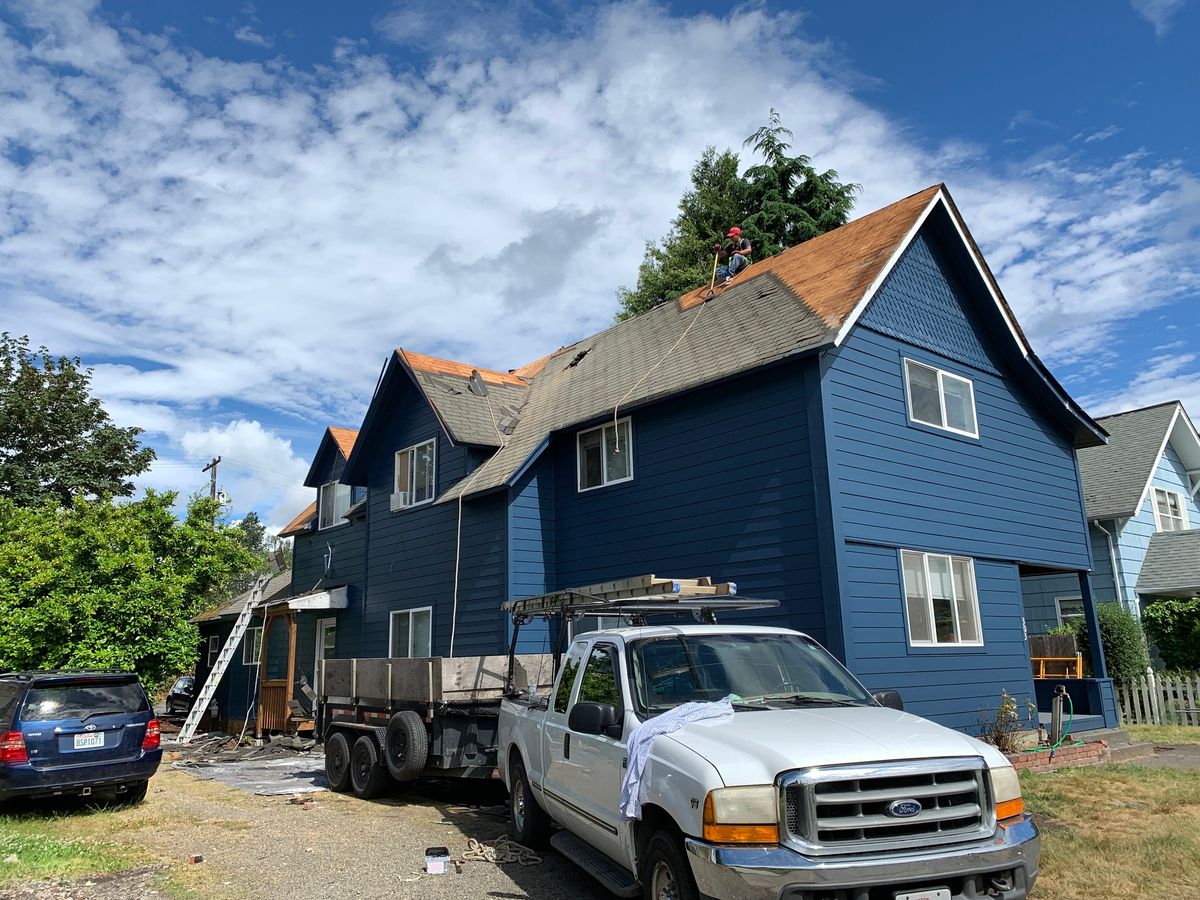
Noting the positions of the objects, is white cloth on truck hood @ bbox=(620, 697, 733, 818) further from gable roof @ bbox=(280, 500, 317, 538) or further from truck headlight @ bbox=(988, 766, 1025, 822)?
gable roof @ bbox=(280, 500, 317, 538)

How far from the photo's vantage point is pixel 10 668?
17.2m

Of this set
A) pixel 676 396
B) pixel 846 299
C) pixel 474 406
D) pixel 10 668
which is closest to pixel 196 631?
pixel 10 668

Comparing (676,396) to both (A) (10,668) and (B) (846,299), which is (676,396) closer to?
(B) (846,299)

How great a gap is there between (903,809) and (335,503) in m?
→ 19.6

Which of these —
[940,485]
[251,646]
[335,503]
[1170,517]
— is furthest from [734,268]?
[251,646]

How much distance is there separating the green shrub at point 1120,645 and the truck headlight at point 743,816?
17.5 metres

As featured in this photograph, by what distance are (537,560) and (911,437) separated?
640 cm

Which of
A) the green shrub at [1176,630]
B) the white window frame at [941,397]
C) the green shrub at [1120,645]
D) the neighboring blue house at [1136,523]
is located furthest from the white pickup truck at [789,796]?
the neighboring blue house at [1136,523]

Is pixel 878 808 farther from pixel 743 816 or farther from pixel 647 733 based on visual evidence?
pixel 647 733

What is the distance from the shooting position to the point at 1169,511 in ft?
81.0

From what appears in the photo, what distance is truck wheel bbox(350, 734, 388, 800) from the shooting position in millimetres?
11422

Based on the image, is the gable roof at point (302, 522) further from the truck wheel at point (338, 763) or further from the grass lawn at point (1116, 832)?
the grass lawn at point (1116, 832)

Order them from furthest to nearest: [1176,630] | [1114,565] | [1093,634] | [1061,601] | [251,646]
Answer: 1. [251,646]
2. [1114,565]
3. [1061,601]
4. [1176,630]
5. [1093,634]

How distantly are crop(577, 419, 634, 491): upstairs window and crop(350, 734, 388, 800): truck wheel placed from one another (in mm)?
5669
